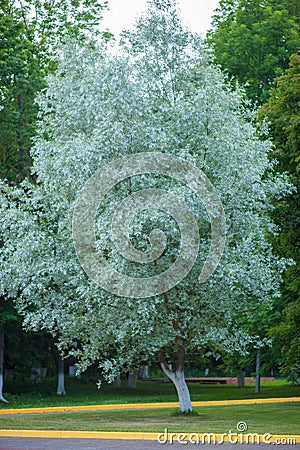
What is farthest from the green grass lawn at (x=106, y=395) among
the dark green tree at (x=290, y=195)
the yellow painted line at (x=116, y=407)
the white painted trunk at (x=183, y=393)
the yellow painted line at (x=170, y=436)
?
the yellow painted line at (x=170, y=436)

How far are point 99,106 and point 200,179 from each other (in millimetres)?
3056

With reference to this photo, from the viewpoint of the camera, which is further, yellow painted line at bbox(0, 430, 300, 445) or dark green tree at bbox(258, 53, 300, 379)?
dark green tree at bbox(258, 53, 300, 379)

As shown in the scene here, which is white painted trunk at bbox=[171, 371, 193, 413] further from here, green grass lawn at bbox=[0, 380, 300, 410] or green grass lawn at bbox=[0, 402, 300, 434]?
green grass lawn at bbox=[0, 380, 300, 410]

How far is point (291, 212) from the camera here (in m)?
23.0

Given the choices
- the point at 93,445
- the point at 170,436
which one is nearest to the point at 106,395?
the point at 170,436

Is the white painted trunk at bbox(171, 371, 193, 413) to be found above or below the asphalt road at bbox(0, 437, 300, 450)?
above

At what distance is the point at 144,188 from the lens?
A: 18.4m

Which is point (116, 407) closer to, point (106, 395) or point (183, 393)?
point (183, 393)

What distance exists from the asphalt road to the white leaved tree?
4665 millimetres

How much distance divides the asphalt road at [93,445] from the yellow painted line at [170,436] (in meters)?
0.54

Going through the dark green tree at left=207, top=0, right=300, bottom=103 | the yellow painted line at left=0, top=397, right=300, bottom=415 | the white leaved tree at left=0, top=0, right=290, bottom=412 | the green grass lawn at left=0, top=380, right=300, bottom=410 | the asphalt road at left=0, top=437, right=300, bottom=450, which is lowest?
the asphalt road at left=0, top=437, right=300, bottom=450

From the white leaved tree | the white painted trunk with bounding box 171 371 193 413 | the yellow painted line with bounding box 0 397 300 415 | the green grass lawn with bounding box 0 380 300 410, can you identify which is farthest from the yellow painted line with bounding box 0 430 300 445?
the green grass lawn with bounding box 0 380 300 410

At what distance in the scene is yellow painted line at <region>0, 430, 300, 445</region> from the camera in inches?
536

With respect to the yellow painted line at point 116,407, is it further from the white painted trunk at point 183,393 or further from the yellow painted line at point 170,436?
the yellow painted line at point 170,436
